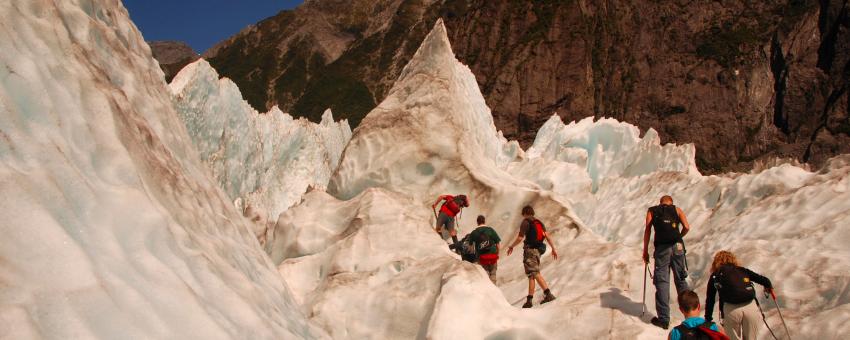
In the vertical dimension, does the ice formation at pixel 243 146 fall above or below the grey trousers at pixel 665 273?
above

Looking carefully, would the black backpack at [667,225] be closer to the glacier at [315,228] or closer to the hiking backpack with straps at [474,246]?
the glacier at [315,228]

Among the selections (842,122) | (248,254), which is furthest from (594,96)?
(248,254)

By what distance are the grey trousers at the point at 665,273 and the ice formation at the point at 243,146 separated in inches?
610

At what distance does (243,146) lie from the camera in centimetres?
2511

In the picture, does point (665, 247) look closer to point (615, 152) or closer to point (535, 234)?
point (535, 234)

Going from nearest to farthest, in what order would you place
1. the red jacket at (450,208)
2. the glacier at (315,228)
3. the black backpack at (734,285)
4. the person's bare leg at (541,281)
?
the glacier at (315,228)
the black backpack at (734,285)
the person's bare leg at (541,281)
the red jacket at (450,208)

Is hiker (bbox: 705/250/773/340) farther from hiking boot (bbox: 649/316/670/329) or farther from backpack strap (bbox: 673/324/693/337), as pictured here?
backpack strap (bbox: 673/324/693/337)

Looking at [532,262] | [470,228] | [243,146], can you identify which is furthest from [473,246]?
[243,146]

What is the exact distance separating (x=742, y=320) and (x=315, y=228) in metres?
6.11

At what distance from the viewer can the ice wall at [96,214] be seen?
2971mm

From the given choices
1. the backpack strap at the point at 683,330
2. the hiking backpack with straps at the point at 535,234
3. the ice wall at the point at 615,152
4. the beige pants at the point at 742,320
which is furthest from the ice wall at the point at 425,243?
the ice wall at the point at 615,152

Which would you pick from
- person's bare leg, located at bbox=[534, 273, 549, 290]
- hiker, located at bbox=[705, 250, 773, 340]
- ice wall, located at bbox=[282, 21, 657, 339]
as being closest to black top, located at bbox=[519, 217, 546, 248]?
person's bare leg, located at bbox=[534, 273, 549, 290]

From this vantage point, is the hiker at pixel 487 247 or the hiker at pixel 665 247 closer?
the hiker at pixel 665 247

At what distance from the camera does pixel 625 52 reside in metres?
77.2
